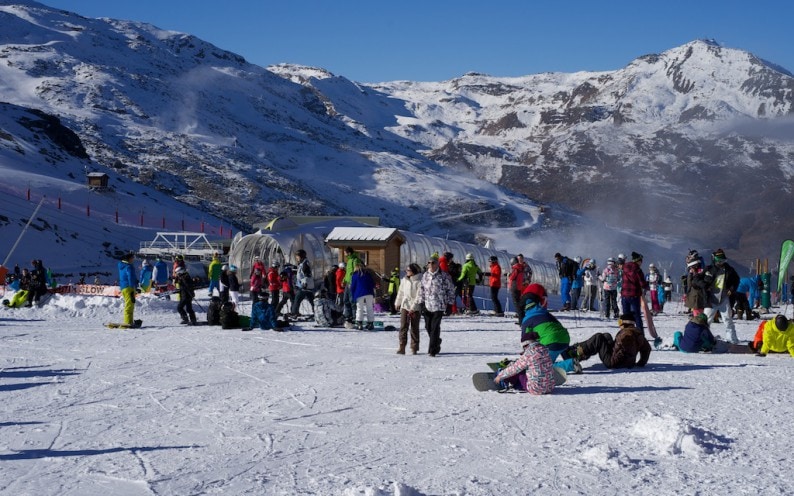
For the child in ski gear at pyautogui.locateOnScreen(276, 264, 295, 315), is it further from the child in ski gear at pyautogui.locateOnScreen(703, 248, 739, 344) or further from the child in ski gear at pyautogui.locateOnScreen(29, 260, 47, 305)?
the child in ski gear at pyautogui.locateOnScreen(703, 248, 739, 344)

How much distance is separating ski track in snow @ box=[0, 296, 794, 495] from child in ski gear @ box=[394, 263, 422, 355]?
0.40 m

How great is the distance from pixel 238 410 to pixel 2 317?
44.8 ft

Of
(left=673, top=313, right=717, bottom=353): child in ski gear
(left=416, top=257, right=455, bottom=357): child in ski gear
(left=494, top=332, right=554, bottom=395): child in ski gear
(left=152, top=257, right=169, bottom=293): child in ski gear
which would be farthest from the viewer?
(left=152, top=257, right=169, bottom=293): child in ski gear

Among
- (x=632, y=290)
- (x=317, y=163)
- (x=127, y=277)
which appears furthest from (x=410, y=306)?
(x=317, y=163)

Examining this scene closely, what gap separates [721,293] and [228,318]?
8845 millimetres

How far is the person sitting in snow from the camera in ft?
33.0

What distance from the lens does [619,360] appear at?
10.1m

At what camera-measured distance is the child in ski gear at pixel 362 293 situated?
49.5 feet

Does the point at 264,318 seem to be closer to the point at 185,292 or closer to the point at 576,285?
the point at 185,292

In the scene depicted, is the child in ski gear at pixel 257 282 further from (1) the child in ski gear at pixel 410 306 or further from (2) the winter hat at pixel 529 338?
(2) the winter hat at pixel 529 338

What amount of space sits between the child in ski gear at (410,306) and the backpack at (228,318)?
5.14 m

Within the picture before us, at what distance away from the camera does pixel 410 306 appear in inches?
471

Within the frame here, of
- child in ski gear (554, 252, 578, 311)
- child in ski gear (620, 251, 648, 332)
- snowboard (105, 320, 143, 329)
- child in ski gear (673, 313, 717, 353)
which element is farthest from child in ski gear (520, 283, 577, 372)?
child in ski gear (554, 252, 578, 311)

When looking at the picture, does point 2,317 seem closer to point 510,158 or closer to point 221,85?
point 221,85
